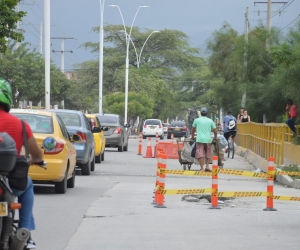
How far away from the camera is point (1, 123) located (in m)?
6.67

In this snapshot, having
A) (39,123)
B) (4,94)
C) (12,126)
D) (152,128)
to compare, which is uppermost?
(4,94)

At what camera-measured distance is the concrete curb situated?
725 inches

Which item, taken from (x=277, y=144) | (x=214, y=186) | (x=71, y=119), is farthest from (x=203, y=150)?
(x=214, y=186)

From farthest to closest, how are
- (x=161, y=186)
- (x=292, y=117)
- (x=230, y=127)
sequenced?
(x=230, y=127) < (x=292, y=117) < (x=161, y=186)

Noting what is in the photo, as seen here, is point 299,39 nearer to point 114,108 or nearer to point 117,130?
point 117,130

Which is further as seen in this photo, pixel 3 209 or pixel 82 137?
pixel 82 137

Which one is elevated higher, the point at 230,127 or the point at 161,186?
the point at 230,127

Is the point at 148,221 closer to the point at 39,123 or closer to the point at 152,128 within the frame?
the point at 39,123

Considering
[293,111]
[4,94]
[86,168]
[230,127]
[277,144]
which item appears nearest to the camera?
[4,94]

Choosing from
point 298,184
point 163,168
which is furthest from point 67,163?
point 298,184

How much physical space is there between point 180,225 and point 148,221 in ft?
1.95

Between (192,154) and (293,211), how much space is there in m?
7.71

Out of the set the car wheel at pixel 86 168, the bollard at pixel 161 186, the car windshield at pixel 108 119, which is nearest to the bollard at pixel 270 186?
the bollard at pixel 161 186

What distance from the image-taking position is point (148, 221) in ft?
37.4
